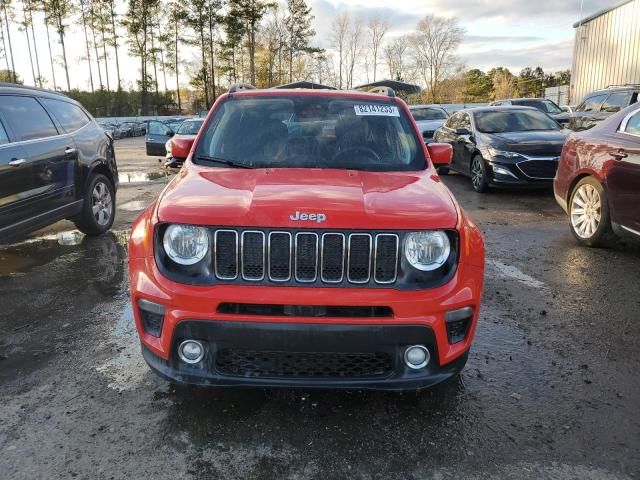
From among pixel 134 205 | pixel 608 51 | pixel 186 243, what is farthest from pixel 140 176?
pixel 608 51

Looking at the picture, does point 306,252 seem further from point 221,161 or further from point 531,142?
point 531,142

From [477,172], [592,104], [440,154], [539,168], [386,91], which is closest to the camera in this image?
[440,154]

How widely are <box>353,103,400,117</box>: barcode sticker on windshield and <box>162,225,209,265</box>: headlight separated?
1842 millimetres

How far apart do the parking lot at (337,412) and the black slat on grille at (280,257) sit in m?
0.81

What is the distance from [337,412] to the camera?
2.80 meters

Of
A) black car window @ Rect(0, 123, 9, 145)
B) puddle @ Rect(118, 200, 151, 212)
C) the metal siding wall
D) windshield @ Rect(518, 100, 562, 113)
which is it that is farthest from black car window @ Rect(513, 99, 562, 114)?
black car window @ Rect(0, 123, 9, 145)

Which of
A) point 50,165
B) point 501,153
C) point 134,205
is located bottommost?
point 134,205

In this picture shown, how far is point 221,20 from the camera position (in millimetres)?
58344

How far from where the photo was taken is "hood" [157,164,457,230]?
2.48m

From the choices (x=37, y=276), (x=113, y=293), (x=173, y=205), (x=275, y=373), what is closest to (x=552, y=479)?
(x=275, y=373)

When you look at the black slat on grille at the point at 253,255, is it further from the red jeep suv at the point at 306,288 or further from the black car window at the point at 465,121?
the black car window at the point at 465,121

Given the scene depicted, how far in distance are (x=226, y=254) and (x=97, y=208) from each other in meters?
5.14

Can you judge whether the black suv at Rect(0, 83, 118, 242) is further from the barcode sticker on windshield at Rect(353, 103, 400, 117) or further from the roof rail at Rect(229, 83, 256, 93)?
the barcode sticker on windshield at Rect(353, 103, 400, 117)

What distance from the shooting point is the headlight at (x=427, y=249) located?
2.51 metres
